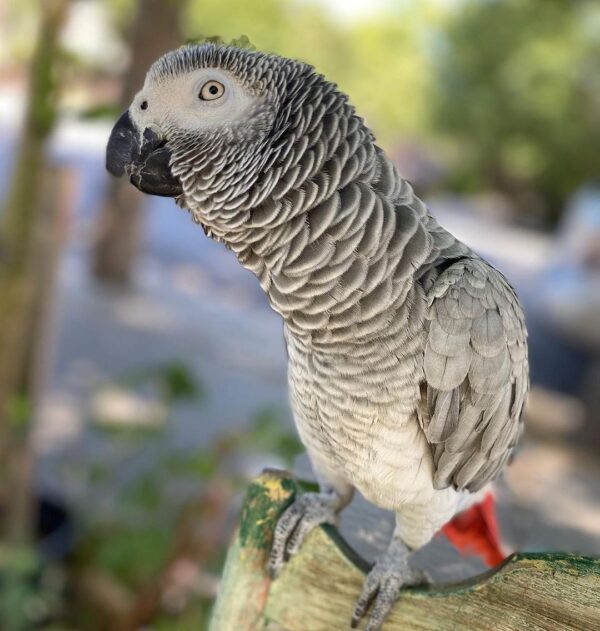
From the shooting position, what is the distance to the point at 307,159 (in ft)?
2.00

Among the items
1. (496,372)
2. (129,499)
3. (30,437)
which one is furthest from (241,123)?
(129,499)

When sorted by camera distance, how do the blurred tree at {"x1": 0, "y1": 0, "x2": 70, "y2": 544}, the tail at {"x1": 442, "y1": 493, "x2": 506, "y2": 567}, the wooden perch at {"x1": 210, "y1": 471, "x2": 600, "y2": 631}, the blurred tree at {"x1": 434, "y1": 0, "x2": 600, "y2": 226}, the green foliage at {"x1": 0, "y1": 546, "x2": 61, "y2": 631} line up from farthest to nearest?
the blurred tree at {"x1": 434, "y1": 0, "x2": 600, "y2": 226} < the green foliage at {"x1": 0, "y1": 546, "x2": 61, "y2": 631} < the blurred tree at {"x1": 0, "y1": 0, "x2": 70, "y2": 544} < the tail at {"x1": 442, "y1": 493, "x2": 506, "y2": 567} < the wooden perch at {"x1": 210, "y1": 471, "x2": 600, "y2": 631}

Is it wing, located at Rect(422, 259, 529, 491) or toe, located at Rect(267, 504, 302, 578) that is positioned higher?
wing, located at Rect(422, 259, 529, 491)

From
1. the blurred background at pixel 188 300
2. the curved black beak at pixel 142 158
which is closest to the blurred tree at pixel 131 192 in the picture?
the blurred background at pixel 188 300

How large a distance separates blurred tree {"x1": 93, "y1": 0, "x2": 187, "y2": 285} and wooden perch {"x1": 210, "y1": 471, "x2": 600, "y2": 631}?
83 centimetres

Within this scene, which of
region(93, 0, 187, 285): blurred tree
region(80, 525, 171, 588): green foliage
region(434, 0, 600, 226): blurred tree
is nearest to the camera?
region(80, 525, 171, 588): green foliage

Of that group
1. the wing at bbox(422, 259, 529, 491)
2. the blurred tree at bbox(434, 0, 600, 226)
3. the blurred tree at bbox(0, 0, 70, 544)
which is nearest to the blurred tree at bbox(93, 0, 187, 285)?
the blurred tree at bbox(0, 0, 70, 544)

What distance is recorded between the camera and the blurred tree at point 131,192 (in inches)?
84.2

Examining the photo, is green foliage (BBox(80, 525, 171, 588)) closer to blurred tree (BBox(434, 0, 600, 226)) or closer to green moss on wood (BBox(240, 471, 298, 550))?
green moss on wood (BBox(240, 471, 298, 550))

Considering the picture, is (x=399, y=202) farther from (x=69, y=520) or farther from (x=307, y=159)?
(x=69, y=520)

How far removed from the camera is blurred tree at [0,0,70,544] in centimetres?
129

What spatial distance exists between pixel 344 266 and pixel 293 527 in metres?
0.28

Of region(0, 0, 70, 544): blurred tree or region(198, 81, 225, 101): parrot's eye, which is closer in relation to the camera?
region(198, 81, 225, 101): parrot's eye

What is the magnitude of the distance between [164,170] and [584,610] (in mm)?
520
